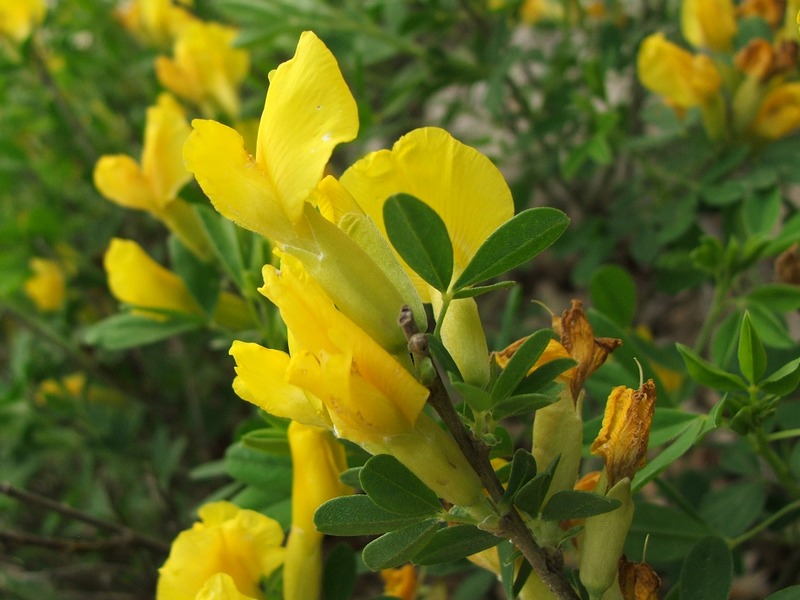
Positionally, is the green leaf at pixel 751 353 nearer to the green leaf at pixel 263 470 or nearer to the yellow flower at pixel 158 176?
the green leaf at pixel 263 470

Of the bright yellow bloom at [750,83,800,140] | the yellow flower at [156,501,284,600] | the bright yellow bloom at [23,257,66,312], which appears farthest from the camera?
the bright yellow bloom at [23,257,66,312]

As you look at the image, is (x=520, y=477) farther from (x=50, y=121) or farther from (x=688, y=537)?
(x=50, y=121)

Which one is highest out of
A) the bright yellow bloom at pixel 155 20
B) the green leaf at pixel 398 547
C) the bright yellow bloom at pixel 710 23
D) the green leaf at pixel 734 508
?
the bright yellow bloom at pixel 155 20

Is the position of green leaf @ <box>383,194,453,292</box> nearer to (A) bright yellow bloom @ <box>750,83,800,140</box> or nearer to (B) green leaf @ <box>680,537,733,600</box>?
(B) green leaf @ <box>680,537,733,600</box>

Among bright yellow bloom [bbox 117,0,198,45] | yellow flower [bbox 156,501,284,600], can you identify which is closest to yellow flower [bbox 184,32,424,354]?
yellow flower [bbox 156,501,284,600]

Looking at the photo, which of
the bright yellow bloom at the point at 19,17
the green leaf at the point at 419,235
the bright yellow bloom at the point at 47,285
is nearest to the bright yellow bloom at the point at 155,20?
the bright yellow bloom at the point at 19,17

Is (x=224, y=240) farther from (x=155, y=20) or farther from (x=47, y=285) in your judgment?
(x=155, y=20)
